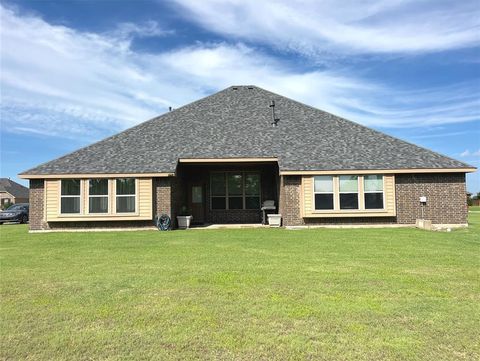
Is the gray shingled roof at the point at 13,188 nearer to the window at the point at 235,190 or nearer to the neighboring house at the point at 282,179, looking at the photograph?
the neighboring house at the point at 282,179

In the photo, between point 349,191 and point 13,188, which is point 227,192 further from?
point 13,188

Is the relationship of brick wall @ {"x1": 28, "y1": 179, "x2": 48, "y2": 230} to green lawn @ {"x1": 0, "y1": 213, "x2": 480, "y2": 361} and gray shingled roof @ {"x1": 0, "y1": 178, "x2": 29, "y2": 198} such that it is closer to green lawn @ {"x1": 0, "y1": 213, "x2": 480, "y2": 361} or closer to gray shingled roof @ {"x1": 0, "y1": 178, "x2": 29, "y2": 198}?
green lawn @ {"x1": 0, "y1": 213, "x2": 480, "y2": 361}

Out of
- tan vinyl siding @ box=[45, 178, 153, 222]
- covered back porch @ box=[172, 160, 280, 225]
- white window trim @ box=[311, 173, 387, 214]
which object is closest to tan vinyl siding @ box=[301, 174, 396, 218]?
white window trim @ box=[311, 173, 387, 214]

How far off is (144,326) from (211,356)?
1.13m

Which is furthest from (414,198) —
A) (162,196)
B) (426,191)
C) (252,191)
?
(162,196)

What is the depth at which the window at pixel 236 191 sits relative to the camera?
2059cm

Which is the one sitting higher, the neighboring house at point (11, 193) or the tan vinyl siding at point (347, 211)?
the neighboring house at point (11, 193)

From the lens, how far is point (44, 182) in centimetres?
1730

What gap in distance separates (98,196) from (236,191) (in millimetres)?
6735

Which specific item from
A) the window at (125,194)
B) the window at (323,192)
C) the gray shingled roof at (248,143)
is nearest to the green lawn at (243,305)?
the window at (323,192)

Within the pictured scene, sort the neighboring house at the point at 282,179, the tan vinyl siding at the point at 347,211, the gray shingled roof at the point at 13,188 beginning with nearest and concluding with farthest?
the tan vinyl siding at the point at 347,211, the neighboring house at the point at 282,179, the gray shingled roof at the point at 13,188

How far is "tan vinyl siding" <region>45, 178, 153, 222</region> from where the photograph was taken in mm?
17062

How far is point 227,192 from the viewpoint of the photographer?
20.7 metres

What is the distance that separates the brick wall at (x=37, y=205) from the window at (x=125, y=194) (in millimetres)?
3269
